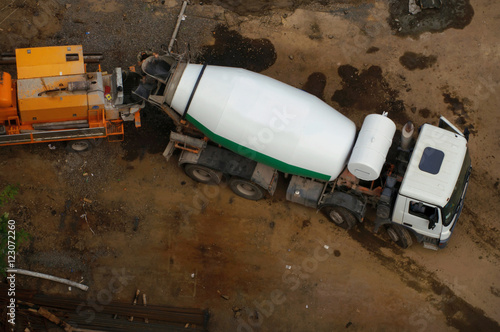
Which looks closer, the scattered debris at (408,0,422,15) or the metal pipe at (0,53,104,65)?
the metal pipe at (0,53,104,65)

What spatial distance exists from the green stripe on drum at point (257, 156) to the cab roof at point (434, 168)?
6.54ft

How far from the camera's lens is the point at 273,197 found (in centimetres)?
1270

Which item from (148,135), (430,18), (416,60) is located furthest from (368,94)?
(148,135)

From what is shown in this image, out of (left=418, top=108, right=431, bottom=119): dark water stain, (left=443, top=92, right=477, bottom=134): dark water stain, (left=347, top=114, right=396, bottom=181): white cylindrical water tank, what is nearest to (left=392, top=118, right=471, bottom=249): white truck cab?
(left=347, top=114, right=396, bottom=181): white cylindrical water tank

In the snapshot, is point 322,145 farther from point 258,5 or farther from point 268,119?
point 258,5

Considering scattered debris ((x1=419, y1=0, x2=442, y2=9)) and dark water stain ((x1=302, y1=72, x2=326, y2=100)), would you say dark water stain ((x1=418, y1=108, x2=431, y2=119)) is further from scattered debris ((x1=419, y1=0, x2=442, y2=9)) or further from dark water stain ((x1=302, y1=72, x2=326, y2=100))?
scattered debris ((x1=419, y1=0, x2=442, y2=9))

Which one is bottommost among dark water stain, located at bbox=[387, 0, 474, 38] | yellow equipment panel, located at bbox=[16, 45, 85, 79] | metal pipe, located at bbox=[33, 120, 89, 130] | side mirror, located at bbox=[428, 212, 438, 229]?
metal pipe, located at bbox=[33, 120, 89, 130]

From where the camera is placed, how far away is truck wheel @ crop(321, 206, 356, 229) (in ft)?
38.2

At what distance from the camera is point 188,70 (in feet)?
36.1

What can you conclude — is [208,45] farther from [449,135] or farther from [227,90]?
[449,135]

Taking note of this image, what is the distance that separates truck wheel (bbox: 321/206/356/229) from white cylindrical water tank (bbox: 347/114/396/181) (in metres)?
1.21

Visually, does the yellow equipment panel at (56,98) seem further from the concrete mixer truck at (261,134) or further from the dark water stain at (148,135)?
the dark water stain at (148,135)

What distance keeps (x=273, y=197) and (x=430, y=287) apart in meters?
4.72

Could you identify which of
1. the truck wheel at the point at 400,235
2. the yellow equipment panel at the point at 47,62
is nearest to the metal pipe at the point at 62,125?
the yellow equipment panel at the point at 47,62
